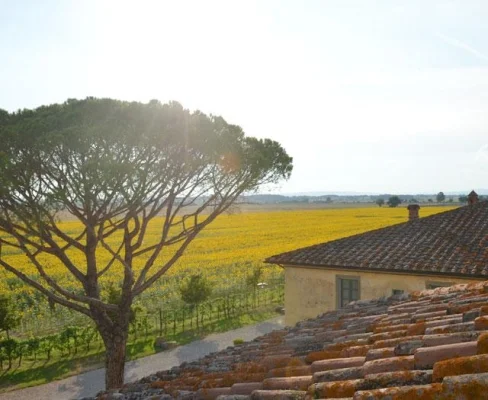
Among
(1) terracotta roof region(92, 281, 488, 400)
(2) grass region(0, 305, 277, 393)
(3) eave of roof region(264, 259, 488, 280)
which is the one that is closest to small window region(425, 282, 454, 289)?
(3) eave of roof region(264, 259, 488, 280)

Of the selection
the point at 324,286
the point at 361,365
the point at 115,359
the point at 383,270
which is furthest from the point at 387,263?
the point at 361,365

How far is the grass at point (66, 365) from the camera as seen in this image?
16.7 m

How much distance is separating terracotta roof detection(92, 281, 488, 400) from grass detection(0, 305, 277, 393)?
39.4 ft

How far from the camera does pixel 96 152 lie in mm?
12492

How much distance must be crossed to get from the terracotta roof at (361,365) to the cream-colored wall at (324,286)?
6.65 meters

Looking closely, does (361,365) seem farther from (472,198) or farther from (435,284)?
(472,198)

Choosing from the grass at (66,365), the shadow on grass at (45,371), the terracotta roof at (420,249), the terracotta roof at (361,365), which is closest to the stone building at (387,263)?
the terracotta roof at (420,249)

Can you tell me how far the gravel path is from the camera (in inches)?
608

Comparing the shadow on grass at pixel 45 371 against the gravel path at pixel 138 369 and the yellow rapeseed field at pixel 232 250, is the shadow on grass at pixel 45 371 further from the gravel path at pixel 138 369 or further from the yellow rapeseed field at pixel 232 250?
the yellow rapeseed field at pixel 232 250

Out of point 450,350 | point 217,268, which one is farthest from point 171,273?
point 450,350

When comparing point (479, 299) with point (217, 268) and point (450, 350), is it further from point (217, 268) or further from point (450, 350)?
point (217, 268)

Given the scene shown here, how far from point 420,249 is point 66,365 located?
1291 cm

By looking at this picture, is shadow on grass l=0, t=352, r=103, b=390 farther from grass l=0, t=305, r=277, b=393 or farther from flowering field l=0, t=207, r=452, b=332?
flowering field l=0, t=207, r=452, b=332

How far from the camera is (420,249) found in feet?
47.2
